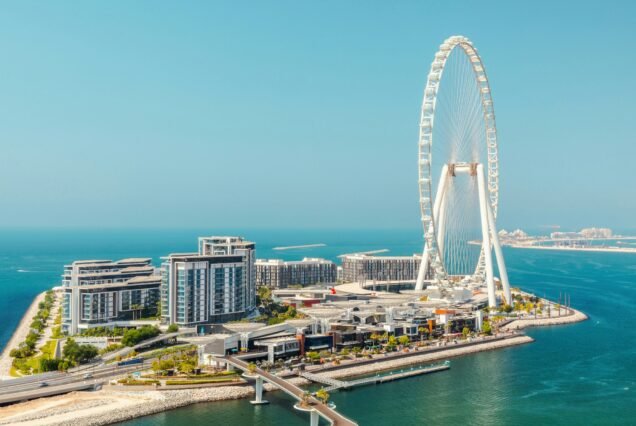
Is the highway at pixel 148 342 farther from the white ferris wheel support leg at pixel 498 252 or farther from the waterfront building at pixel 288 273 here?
the white ferris wheel support leg at pixel 498 252

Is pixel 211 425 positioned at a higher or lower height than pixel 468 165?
lower

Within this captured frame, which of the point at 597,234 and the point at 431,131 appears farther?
the point at 597,234

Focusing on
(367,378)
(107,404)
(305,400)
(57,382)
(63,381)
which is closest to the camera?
(305,400)

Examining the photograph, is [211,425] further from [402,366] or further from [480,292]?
[480,292]

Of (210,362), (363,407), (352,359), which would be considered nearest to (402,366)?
(352,359)

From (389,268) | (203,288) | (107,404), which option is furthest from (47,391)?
(389,268)

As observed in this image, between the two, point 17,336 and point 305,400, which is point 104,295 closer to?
point 17,336
